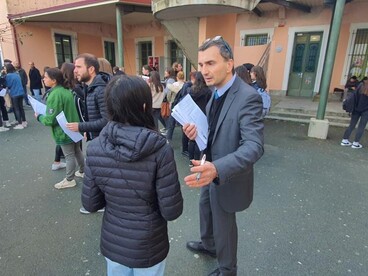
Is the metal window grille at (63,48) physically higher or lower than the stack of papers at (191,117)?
higher

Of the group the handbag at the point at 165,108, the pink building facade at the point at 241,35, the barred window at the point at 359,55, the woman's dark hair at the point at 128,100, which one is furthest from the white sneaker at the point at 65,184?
the barred window at the point at 359,55

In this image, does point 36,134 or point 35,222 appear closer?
point 35,222

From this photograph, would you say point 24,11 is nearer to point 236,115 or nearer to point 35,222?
point 35,222

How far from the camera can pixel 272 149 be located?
5.47m

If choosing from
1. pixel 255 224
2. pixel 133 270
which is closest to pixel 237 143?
pixel 133 270

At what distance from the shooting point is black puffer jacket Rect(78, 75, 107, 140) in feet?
8.68

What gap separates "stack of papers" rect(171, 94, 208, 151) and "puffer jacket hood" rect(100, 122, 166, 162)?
1.18ft

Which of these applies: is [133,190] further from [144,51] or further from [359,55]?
[144,51]

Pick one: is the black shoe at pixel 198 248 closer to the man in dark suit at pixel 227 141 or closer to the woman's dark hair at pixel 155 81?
the man in dark suit at pixel 227 141

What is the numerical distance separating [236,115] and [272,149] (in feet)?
14.1

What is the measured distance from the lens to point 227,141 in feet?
5.16

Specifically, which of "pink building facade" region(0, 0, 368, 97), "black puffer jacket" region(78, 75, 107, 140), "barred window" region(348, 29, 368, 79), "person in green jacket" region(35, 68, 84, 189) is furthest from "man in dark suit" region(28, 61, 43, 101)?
"barred window" region(348, 29, 368, 79)

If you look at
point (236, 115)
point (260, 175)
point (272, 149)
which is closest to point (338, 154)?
point (272, 149)

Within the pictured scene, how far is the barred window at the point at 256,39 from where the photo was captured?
10609 millimetres
